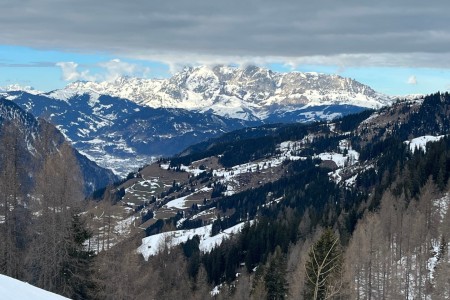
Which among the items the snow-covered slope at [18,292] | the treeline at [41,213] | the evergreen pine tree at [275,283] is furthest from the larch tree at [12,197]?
the evergreen pine tree at [275,283]

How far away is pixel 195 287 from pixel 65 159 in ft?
255

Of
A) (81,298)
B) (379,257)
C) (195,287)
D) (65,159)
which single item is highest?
(65,159)

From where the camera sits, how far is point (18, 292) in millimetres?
19266

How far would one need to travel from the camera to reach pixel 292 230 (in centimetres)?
14375

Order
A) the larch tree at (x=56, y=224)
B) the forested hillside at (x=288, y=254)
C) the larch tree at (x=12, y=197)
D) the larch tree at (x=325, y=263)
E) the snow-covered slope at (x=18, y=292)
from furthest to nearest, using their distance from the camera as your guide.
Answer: the forested hillside at (x=288, y=254), the larch tree at (x=56, y=224), the larch tree at (x=12, y=197), the larch tree at (x=325, y=263), the snow-covered slope at (x=18, y=292)

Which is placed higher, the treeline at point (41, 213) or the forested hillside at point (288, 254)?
the treeline at point (41, 213)

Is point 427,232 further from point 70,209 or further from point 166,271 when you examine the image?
point 70,209

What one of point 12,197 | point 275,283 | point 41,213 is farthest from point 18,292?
point 275,283

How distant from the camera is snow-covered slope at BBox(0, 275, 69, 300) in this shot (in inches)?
723

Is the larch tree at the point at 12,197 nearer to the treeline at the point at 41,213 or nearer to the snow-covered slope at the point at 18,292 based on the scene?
Result: the treeline at the point at 41,213

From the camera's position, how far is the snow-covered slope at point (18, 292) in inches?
723

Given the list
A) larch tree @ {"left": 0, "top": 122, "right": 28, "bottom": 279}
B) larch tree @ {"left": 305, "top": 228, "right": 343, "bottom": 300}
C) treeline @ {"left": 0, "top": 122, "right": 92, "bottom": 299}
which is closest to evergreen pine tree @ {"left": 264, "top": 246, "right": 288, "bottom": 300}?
larch tree @ {"left": 305, "top": 228, "right": 343, "bottom": 300}

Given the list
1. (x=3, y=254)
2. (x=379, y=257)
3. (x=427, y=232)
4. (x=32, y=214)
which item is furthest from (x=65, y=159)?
(x=427, y=232)

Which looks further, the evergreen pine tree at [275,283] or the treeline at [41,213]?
the evergreen pine tree at [275,283]
